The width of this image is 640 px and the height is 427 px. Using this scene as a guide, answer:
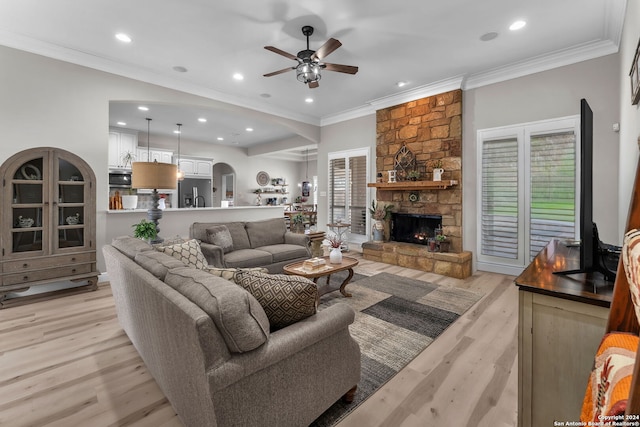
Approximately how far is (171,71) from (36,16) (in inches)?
58.4

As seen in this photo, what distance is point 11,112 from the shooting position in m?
3.34

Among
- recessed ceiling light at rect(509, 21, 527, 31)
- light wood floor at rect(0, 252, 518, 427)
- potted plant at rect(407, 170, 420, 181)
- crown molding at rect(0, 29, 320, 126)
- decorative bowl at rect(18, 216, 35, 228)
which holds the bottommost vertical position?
light wood floor at rect(0, 252, 518, 427)

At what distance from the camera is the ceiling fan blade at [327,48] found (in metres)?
2.80

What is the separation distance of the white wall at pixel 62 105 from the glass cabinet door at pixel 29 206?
25 cm

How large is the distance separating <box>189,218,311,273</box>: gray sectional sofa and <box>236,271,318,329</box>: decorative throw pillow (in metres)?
2.32

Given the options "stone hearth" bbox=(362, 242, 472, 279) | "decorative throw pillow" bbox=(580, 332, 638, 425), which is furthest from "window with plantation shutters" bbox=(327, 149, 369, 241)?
"decorative throw pillow" bbox=(580, 332, 638, 425)

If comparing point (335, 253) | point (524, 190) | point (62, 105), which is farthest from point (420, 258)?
point (62, 105)

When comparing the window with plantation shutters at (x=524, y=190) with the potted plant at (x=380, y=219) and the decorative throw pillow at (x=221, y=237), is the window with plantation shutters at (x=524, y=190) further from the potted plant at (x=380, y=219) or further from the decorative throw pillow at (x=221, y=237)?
the decorative throw pillow at (x=221, y=237)

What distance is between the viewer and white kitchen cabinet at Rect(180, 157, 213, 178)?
8.39m

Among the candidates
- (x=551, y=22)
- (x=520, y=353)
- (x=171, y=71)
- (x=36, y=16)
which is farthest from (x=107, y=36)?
(x=551, y=22)

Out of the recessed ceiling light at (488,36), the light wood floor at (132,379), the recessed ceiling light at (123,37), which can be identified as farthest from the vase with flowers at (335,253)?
the recessed ceiling light at (123,37)

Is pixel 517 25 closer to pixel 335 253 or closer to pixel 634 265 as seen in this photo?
pixel 335 253

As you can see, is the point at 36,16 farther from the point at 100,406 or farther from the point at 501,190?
the point at 501,190

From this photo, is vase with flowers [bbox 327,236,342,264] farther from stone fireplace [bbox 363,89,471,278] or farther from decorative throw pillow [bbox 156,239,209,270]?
stone fireplace [bbox 363,89,471,278]
